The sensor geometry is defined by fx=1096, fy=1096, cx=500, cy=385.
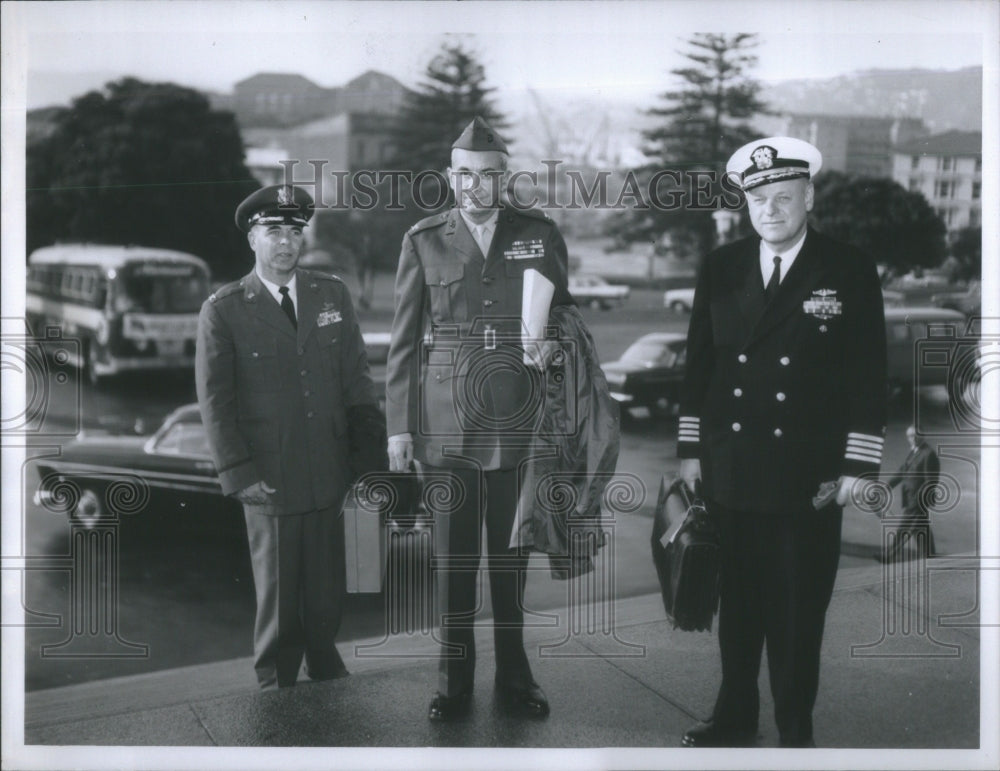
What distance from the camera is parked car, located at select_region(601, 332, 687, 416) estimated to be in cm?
445

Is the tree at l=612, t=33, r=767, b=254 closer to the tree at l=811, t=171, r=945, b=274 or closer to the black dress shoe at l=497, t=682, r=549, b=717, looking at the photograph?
the tree at l=811, t=171, r=945, b=274

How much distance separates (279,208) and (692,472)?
198 cm

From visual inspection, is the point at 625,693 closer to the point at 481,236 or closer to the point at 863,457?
the point at 863,457

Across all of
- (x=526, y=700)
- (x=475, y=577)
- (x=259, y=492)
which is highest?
(x=259, y=492)

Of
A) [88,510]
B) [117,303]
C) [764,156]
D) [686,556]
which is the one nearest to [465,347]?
[686,556]

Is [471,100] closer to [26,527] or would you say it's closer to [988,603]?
[26,527]

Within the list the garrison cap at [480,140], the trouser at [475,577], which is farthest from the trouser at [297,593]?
the garrison cap at [480,140]

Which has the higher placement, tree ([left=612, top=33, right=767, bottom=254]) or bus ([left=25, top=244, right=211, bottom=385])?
tree ([left=612, top=33, right=767, bottom=254])

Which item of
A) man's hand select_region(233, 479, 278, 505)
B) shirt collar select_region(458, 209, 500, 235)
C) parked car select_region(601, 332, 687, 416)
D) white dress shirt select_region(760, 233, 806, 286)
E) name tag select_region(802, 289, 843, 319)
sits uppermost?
shirt collar select_region(458, 209, 500, 235)

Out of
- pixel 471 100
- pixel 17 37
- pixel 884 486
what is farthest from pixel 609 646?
pixel 17 37

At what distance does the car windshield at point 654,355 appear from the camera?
446 cm

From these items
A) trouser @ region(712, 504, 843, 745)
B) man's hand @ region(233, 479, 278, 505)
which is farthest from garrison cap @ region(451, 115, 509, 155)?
trouser @ region(712, 504, 843, 745)

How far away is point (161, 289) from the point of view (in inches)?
179

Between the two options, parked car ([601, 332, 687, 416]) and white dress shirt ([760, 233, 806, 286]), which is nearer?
white dress shirt ([760, 233, 806, 286])
